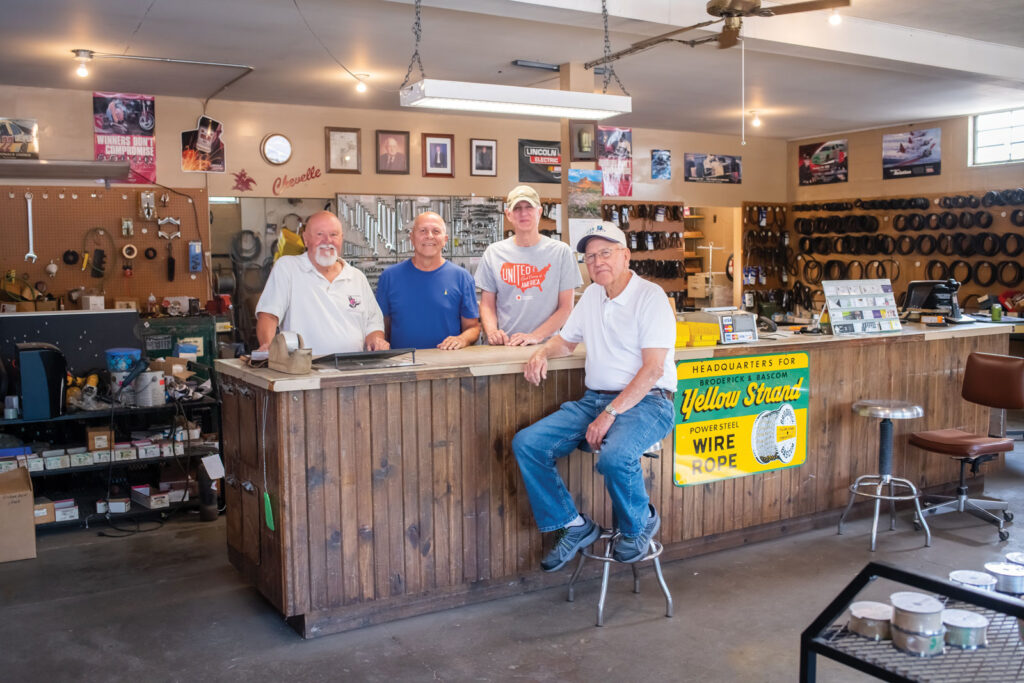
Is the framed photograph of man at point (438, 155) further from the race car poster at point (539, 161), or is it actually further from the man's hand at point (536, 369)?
the man's hand at point (536, 369)

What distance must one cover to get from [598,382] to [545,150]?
24.9 ft

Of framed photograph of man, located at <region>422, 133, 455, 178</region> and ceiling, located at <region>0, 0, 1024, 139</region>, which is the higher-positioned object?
ceiling, located at <region>0, 0, 1024, 139</region>

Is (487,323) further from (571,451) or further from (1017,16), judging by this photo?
(1017,16)

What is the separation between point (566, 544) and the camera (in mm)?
4043

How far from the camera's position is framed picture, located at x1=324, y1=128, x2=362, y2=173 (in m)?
9.91

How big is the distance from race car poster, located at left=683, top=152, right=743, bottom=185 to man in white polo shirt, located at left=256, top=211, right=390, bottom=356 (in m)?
8.64

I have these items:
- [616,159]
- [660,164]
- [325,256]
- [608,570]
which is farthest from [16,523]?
[660,164]

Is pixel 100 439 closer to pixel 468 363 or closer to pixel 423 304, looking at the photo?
pixel 423 304

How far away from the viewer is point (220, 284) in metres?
9.21

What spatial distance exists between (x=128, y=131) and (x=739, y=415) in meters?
6.95

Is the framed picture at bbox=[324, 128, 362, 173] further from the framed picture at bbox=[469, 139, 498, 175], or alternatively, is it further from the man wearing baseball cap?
the man wearing baseball cap

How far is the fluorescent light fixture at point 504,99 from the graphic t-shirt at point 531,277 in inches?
30.5

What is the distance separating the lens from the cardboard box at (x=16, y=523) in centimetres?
492

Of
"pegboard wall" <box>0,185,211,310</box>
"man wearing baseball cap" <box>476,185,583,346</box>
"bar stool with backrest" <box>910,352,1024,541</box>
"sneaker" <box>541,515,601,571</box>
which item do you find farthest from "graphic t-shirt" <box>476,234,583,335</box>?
"pegboard wall" <box>0,185,211,310</box>
